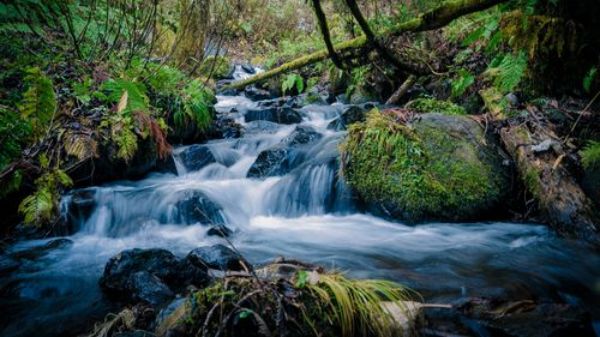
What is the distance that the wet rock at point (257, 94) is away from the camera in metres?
A: 12.0

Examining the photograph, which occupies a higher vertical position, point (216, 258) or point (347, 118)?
point (347, 118)

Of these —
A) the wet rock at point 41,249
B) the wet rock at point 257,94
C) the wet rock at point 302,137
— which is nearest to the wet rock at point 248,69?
the wet rock at point 257,94

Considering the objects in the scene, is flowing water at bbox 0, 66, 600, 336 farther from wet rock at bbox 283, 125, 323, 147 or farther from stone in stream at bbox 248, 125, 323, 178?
wet rock at bbox 283, 125, 323, 147

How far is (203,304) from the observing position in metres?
1.94

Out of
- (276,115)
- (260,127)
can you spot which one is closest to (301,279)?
(260,127)

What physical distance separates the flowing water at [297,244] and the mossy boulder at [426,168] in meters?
0.21

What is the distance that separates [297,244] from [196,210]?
1.42 meters

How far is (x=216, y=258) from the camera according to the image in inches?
129

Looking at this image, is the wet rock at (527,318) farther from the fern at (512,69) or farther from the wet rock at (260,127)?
the wet rock at (260,127)

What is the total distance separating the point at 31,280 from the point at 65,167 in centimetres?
164

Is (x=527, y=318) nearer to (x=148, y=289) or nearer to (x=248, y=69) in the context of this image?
(x=148, y=289)

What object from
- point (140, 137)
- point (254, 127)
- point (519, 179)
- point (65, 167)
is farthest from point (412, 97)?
point (65, 167)

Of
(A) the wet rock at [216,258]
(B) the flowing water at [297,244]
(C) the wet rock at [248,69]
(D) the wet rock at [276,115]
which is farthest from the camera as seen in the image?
(C) the wet rock at [248,69]

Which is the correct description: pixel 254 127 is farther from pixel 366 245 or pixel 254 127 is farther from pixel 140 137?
pixel 366 245
